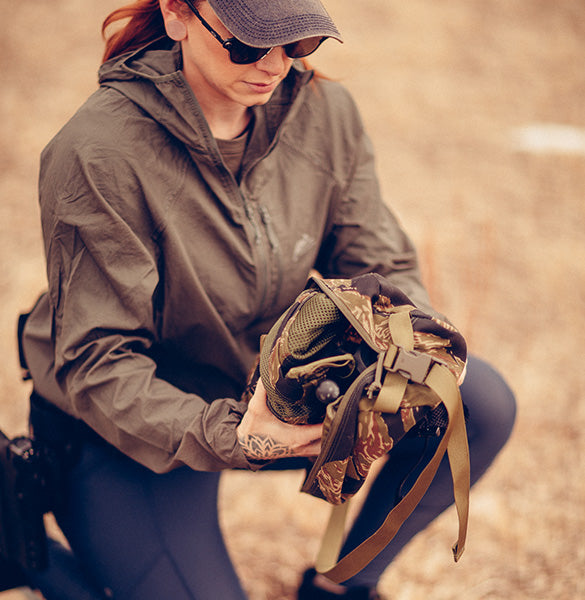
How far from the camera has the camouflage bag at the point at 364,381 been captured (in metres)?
1.15

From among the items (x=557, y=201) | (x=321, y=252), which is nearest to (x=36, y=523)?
(x=321, y=252)

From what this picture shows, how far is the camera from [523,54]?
570cm

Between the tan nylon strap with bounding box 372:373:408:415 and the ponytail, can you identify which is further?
the ponytail

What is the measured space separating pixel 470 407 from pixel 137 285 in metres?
0.84

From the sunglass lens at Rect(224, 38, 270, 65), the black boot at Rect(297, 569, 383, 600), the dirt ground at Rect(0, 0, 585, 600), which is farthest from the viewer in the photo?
the dirt ground at Rect(0, 0, 585, 600)

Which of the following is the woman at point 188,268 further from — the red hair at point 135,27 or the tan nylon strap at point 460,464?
the tan nylon strap at point 460,464

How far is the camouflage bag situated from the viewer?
1150mm

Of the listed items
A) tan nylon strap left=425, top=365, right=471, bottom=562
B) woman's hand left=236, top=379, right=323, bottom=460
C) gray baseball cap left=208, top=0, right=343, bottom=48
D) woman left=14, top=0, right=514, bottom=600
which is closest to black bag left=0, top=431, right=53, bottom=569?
woman left=14, top=0, right=514, bottom=600

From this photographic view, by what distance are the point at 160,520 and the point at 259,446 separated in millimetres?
398

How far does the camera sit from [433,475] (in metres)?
1.24

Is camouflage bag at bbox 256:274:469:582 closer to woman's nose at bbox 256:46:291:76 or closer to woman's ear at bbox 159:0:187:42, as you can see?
woman's nose at bbox 256:46:291:76

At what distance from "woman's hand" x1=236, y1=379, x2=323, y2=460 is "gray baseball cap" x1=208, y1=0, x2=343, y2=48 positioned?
670mm

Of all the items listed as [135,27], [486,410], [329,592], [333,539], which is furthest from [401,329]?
[329,592]

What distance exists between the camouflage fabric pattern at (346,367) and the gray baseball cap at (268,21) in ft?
1.56
